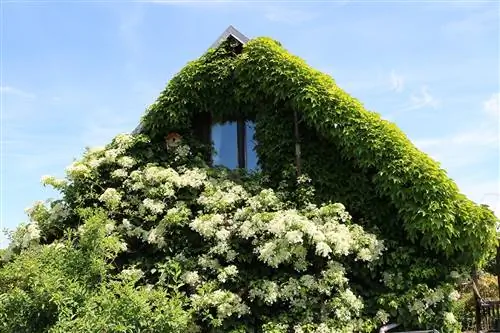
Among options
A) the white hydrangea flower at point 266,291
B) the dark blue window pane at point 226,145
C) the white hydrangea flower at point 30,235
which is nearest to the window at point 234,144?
the dark blue window pane at point 226,145

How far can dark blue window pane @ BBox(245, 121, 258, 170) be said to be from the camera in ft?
37.9

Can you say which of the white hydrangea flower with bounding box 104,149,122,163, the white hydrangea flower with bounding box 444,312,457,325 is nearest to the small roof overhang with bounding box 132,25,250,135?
the white hydrangea flower with bounding box 104,149,122,163

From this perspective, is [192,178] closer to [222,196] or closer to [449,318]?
[222,196]

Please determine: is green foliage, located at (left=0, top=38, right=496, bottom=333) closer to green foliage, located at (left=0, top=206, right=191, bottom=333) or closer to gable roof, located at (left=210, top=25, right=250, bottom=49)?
green foliage, located at (left=0, top=206, right=191, bottom=333)

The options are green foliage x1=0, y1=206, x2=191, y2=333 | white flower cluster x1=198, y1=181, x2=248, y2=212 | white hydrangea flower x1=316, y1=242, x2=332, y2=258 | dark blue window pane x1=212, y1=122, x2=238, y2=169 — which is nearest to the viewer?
green foliage x1=0, y1=206, x2=191, y2=333

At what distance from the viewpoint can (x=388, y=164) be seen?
9.73m

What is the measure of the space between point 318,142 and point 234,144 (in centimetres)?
194

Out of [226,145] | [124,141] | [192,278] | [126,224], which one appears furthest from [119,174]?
[192,278]

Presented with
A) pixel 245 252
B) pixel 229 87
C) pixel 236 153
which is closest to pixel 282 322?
pixel 245 252

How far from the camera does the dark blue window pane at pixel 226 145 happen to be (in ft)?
39.1

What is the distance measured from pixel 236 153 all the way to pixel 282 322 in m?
3.99

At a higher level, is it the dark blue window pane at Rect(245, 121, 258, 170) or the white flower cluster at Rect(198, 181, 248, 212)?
the dark blue window pane at Rect(245, 121, 258, 170)

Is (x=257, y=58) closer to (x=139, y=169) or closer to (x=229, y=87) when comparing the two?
(x=229, y=87)

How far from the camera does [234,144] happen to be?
11.9 meters
